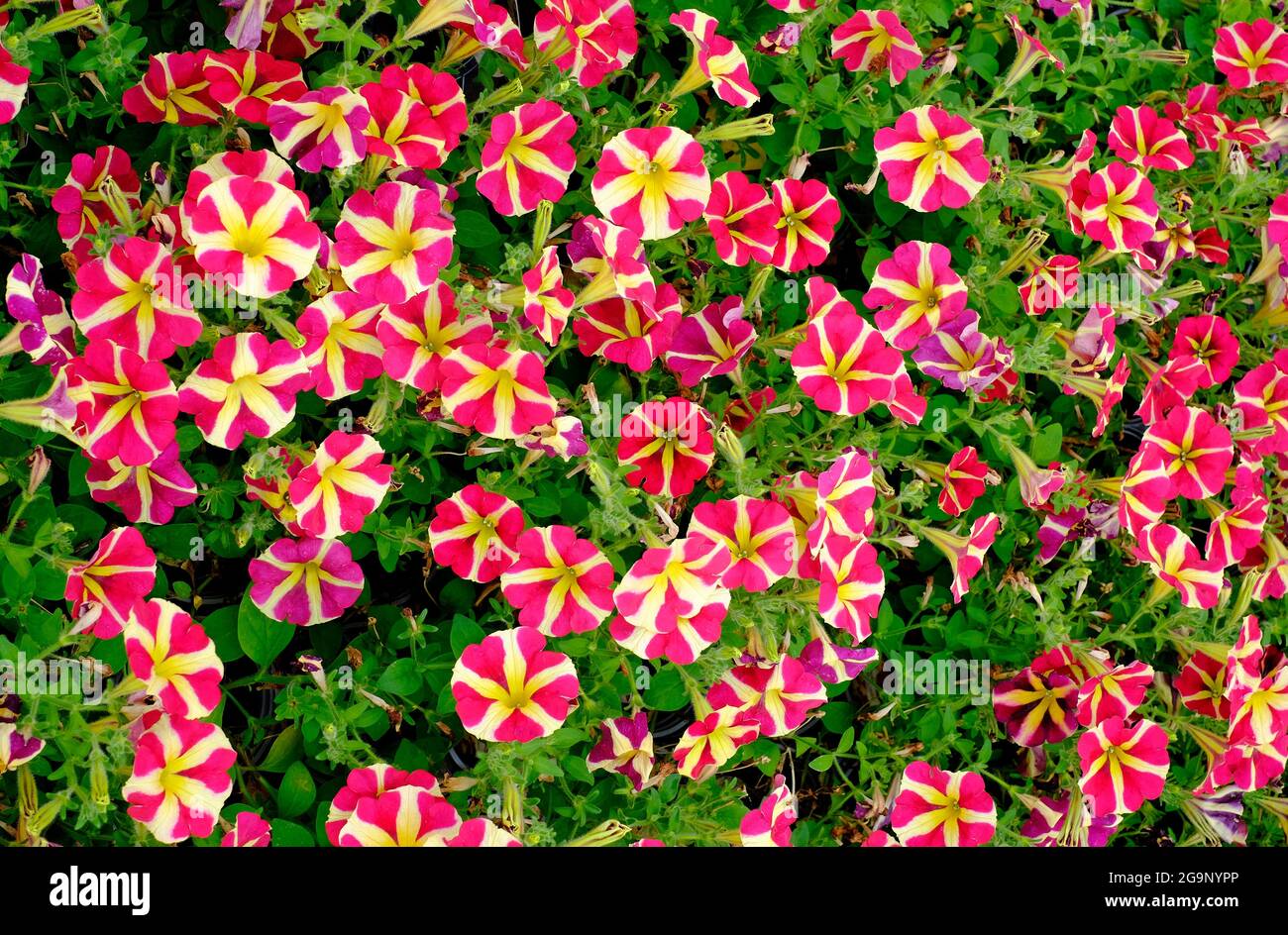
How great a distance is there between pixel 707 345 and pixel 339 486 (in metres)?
0.56

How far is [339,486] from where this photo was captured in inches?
54.8

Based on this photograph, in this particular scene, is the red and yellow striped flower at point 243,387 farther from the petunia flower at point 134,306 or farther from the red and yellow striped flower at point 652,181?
the red and yellow striped flower at point 652,181

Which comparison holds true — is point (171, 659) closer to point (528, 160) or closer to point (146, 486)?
point (146, 486)

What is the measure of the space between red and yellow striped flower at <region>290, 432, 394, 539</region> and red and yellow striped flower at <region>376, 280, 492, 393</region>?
0.34ft

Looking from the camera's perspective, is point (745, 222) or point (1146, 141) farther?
point (1146, 141)

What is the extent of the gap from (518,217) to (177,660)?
0.78 meters

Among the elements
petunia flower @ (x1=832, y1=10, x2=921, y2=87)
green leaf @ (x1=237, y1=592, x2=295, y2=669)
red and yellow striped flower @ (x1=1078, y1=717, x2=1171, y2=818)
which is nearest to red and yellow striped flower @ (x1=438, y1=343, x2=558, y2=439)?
green leaf @ (x1=237, y1=592, x2=295, y2=669)

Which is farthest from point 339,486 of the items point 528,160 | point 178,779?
point 528,160

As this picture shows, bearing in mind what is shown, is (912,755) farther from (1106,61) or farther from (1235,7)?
(1235,7)

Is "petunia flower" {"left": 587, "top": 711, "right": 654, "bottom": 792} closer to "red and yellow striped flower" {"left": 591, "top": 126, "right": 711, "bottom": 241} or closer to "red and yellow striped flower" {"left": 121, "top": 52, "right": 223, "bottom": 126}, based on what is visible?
"red and yellow striped flower" {"left": 591, "top": 126, "right": 711, "bottom": 241}

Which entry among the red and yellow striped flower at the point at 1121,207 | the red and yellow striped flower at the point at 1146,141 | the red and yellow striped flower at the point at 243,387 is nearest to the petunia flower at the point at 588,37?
the red and yellow striped flower at the point at 243,387

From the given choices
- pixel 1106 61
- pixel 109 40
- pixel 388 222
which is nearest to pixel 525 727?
pixel 388 222

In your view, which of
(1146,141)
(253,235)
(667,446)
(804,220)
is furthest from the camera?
(1146,141)
